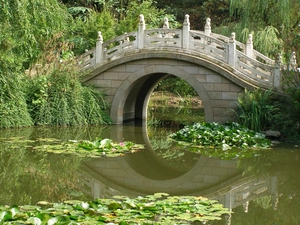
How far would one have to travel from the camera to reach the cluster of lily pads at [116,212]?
5.90 meters

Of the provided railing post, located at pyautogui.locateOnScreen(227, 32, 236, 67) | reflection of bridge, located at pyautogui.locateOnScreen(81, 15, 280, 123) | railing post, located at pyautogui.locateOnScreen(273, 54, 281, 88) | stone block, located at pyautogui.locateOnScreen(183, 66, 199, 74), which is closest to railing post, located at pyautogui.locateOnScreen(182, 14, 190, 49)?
reflection of bridge, located at pyautogui.locateOnScreen(81, 15, 280, 123)

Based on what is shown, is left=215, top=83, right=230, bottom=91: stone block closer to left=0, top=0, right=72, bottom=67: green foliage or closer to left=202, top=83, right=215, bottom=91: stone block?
left=202, top=83, right=215, bottom=91: stone block

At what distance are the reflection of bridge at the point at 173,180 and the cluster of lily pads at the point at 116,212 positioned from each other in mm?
658

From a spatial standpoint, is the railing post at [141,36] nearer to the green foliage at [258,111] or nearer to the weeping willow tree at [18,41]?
the weeping willow tree at [18,41]

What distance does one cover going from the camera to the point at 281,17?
54.6 ft

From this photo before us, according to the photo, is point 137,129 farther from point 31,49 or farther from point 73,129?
point 31,49

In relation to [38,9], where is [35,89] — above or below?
below

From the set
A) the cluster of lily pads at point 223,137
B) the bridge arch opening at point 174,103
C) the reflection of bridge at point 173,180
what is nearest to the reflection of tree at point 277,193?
the reflection of bridge at point 173,180

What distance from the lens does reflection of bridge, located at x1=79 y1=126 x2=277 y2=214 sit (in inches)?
317

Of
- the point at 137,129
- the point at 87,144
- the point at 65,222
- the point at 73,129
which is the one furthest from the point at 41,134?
the point at 65,222

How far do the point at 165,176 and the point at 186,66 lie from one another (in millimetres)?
5691

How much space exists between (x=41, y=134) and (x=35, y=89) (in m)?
2.11

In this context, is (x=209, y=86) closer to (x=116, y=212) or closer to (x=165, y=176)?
(x=165, y=176)

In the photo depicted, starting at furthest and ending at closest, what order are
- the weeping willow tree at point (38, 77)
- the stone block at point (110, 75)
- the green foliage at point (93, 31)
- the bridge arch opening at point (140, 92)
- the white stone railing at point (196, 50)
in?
the green foliage at point (93, 31), the stone block at point (110, 75), the bridge arch opening at point (140, 92), the white stone railing at point (196, 50), the weeping willow tree at point (38, 77)
